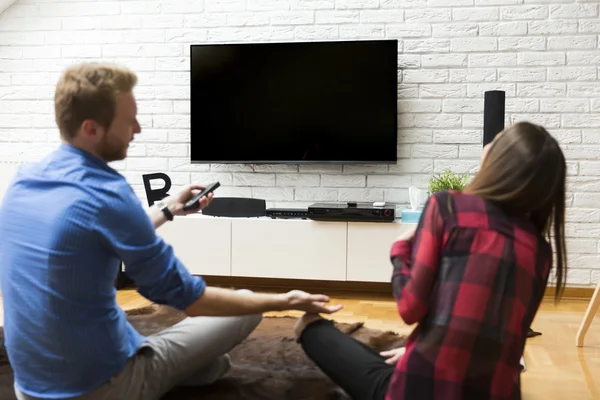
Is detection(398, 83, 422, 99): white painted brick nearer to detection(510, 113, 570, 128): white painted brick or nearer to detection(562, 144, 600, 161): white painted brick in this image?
detection(510, 113, 570, 128): white painted brick

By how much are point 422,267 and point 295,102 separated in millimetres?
2639

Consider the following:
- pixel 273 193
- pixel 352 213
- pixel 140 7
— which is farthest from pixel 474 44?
pixel 140 7

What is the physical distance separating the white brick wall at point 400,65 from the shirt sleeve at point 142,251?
258cm

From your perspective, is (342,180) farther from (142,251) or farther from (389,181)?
(142,251)

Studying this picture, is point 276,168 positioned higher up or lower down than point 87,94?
lower down

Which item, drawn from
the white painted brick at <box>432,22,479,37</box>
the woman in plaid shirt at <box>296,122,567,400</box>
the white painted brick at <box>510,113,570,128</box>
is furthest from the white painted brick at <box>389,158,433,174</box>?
the woman in plaid shirt at <box>296,122,567,400</box>

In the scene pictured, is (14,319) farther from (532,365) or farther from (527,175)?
(532,365)

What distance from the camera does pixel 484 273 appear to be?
3.76 feet

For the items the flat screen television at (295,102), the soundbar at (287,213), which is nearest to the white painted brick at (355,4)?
the flat screen television at (295,102)

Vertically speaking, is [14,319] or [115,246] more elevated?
[115,246]

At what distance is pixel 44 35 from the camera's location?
4078mm

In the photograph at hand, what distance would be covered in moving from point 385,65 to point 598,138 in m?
1.29

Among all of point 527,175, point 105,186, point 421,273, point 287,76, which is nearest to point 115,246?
point 105,186

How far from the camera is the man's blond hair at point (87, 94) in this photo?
125 cm
